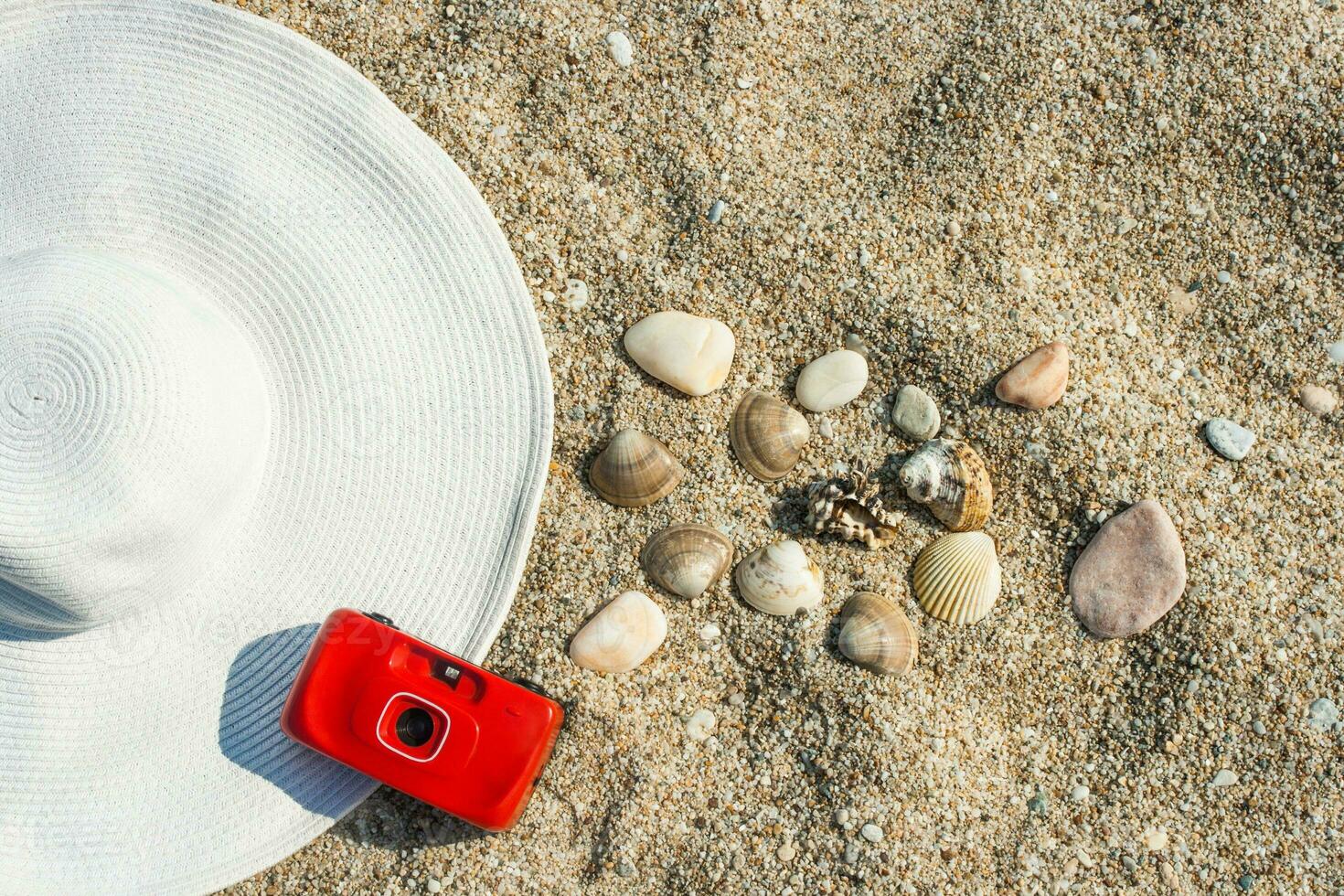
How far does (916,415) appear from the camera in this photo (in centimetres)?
229

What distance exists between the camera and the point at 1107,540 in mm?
2244

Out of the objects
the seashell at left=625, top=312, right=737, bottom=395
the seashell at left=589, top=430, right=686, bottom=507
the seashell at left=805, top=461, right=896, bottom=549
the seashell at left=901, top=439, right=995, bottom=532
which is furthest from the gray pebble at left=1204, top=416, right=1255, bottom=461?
the seashell at left=589, top=430, right=686, bottom=507

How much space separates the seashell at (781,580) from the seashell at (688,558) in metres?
0.08

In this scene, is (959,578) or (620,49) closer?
(959,578)

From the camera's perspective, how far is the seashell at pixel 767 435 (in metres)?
2.25

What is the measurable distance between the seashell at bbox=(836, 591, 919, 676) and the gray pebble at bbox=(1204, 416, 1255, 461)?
934 millimetres

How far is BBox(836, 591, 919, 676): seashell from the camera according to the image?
7.20 feet

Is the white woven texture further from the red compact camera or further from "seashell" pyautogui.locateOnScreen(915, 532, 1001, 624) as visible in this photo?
"seashell" pyautogui.locateOnScreen(915, 532, 1001, 624)

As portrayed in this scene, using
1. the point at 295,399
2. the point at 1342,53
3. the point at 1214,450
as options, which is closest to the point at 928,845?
the point at 1214,450

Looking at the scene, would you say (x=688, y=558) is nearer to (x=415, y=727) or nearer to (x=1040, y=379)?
(x=415, y=727)

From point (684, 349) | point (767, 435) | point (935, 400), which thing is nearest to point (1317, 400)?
point (935, 400)

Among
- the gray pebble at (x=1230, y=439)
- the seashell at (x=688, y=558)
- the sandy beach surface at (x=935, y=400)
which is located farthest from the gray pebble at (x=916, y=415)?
the gray pebble at (x=1230, y=439)

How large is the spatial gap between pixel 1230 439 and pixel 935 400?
0.76 m

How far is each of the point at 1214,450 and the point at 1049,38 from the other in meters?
1.20
